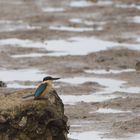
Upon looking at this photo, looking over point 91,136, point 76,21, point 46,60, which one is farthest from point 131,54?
point 91,136

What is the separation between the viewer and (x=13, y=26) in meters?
29.1

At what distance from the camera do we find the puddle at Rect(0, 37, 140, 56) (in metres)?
24.0

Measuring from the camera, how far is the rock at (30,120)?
1198 centimetres

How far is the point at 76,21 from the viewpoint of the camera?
29922mm

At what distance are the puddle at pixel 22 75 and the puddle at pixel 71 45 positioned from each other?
2569 millimetres

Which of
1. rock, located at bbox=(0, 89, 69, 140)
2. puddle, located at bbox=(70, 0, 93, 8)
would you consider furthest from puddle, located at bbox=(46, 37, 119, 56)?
rock, located at bbox=(0, 89, 69, 140)

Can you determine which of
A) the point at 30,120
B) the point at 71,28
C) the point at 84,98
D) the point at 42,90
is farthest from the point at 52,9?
the point at 30,120

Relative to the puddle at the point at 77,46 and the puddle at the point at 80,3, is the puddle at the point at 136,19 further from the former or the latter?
the puddle at the point at 80,3

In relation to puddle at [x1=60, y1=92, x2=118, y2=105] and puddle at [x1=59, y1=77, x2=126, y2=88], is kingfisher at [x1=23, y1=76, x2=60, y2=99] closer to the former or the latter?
puddle at [x1=60, y1=92, x2=118, y2=105]

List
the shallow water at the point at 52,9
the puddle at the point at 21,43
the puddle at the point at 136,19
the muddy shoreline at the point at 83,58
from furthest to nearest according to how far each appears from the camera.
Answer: the shallow water at the point at 52,9, the puddle at the point at 136,19, the puddle at the point at 21,43, the muddy shoreline at the point at 83,58

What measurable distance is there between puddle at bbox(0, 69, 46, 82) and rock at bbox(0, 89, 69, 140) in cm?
773

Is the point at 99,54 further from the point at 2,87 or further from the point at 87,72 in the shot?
the point at 2,87

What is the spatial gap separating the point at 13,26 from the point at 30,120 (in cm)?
1731

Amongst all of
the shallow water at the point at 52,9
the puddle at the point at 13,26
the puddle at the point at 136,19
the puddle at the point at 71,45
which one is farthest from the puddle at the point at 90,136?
the shallow water at the point at 52,9
